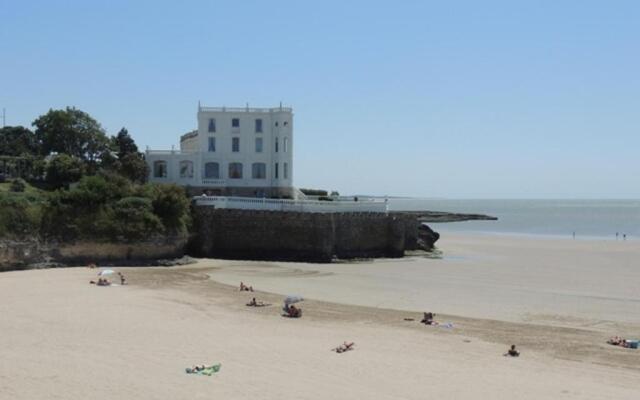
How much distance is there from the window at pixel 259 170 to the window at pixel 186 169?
14.2 feet

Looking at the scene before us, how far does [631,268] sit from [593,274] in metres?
4.90

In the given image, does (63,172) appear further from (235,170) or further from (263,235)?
(263,235)

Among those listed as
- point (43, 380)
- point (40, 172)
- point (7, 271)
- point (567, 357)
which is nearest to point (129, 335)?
point (43, 380)

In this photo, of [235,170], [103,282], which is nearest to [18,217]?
[103,282]

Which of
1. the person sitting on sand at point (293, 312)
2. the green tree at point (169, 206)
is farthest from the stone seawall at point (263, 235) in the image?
the person sitting on sand at point (293, 312)

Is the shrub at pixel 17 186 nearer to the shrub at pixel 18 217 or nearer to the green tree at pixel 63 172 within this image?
the green tree at pixel 63 172

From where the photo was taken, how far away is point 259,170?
49.0 m

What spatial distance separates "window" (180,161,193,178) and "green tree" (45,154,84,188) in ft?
23.4

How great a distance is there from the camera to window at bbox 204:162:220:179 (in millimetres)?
48531

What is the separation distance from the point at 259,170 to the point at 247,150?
165cm

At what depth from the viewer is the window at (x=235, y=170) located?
160ft

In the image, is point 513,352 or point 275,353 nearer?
point 275,353

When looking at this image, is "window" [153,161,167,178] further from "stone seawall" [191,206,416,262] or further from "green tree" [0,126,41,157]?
"green tree" [0,126,41,157]

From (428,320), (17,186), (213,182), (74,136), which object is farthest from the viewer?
(74,136)
